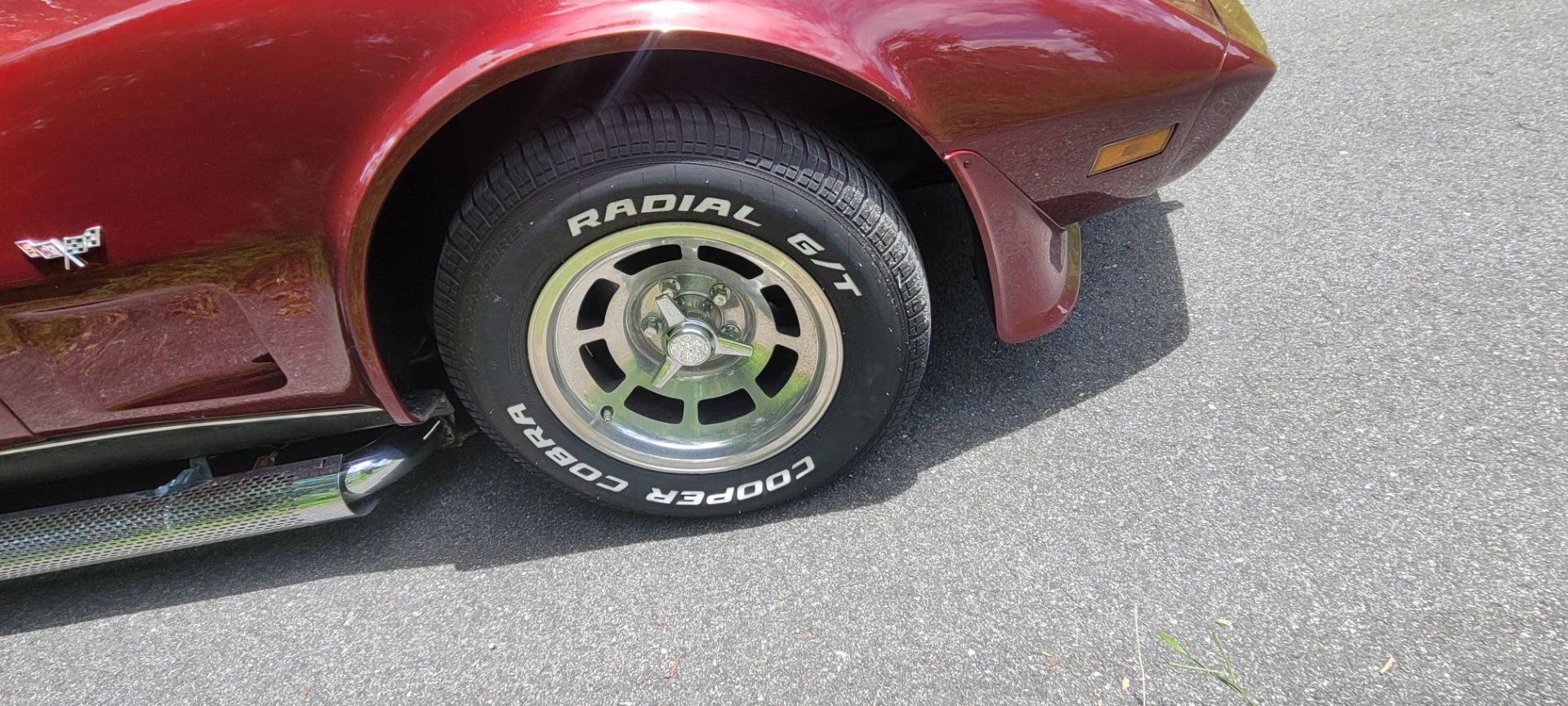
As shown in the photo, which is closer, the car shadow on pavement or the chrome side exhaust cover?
the chrome side exhaust cover

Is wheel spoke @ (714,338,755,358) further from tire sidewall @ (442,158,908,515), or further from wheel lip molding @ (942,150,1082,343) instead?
wheel lip molding @ (942,150,1082,343)

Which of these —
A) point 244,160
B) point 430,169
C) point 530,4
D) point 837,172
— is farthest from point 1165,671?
point 244,160

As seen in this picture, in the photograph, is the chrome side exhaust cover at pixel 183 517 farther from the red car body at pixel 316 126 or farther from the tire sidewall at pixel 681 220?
the tire sidewall at pixel 681 220

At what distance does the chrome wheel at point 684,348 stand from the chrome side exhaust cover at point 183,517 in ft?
1.82

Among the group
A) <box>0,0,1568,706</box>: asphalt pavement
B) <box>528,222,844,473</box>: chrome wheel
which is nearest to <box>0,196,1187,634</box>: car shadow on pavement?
<box>0,0,1568,706</box>: asphalt pavement

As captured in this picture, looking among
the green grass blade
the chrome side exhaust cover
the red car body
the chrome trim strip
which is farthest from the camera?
the chrome side exhaust cover

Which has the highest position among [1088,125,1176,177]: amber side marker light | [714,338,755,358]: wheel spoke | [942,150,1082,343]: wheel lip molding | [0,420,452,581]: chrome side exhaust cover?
[1088,125,1176,177]: amber side marker light

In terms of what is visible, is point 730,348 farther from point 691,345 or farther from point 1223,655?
point 1223,655

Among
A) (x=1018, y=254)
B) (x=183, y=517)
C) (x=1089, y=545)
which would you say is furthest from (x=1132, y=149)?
(x=183, y=517)

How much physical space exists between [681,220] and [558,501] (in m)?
0.89

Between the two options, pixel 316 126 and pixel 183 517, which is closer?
pixel 316 126

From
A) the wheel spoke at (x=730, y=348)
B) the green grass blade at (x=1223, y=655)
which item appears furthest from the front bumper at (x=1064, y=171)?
the green grass blade at (x=1223, y=655)

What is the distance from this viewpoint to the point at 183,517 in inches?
75.6

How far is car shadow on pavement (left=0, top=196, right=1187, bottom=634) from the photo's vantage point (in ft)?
6.72
